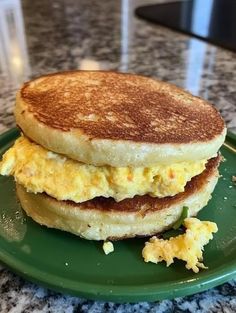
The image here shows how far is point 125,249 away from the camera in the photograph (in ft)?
2.88

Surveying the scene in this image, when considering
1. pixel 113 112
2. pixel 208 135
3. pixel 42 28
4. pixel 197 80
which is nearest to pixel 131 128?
pixel 113 112

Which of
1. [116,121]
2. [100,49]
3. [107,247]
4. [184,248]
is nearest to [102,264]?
[107,247]

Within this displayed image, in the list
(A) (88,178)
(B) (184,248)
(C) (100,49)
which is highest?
(A) (88,178)

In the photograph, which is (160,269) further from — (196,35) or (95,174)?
(196,35)

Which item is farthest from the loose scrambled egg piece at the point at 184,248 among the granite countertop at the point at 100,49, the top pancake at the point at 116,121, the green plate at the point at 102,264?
the granite countertop at the point at 100,49

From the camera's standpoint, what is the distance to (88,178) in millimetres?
857

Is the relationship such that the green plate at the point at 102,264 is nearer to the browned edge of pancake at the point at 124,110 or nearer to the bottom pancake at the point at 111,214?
the bottom pancake at the point at 111,214

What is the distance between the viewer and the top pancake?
0.83 metres

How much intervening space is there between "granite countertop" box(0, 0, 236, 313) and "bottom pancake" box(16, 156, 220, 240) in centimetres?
65

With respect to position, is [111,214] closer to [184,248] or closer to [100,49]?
[184,248]

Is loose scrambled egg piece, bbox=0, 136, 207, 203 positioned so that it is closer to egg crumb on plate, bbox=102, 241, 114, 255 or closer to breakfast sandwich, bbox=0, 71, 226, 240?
breakfast sandwich, bbox=0, 71, 226, 240

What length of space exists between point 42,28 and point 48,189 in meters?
1.97

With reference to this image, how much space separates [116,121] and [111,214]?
0.21 m

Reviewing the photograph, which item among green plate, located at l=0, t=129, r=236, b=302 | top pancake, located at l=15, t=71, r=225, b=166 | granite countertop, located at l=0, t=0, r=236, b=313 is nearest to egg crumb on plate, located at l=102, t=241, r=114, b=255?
green plate, located at l=0, t=129, r=236, b=302
